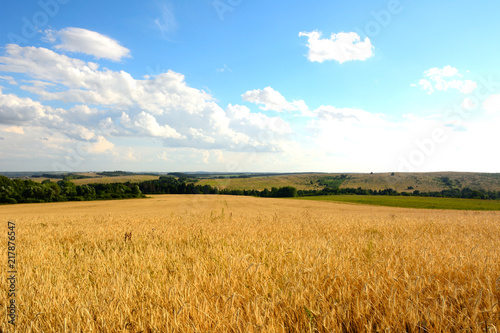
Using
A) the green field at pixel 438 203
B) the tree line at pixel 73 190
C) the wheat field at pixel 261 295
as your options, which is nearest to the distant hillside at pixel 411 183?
the tree line at pixel 73 190

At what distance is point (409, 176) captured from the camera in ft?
466

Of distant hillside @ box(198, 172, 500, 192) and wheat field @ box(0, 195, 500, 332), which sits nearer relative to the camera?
wheat field @ box(0, 195, 500, 332)

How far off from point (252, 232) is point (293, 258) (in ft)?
8.84

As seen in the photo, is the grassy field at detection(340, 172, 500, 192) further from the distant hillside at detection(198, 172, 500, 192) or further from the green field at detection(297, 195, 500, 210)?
the green field at detection(297, 195, 500, 210)

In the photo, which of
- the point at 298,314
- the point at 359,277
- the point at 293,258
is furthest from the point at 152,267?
the point at 359,277

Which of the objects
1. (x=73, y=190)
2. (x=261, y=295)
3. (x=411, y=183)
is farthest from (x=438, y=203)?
(x=73, y=190)

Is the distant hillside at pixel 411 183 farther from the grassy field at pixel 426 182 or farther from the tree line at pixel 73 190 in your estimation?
the tree line at pixel 73 190

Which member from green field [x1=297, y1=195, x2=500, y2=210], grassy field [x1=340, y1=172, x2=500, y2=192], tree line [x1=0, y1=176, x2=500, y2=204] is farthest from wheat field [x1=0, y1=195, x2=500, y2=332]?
grassy field [x1=340, y1=172, x2=500, y2=192]

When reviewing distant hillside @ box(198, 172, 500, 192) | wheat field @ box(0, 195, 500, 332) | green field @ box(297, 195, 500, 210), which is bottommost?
green field @ box(297, 195, 500, 210)

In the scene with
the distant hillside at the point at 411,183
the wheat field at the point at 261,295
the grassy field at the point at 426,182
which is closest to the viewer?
the wheat field at the point at 261,295

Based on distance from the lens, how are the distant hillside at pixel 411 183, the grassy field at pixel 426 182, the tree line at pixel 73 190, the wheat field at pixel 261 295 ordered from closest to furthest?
the wheat field at pixel 261 295, the tree line at pixel 73 190, the distant hillside at pixel 411 183, the grassy field at pixel 426 182

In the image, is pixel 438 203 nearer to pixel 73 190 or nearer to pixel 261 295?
pixel 261 295

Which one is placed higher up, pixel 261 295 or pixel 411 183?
pixel 261 295

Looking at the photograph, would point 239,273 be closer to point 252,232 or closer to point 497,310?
point 497,310
